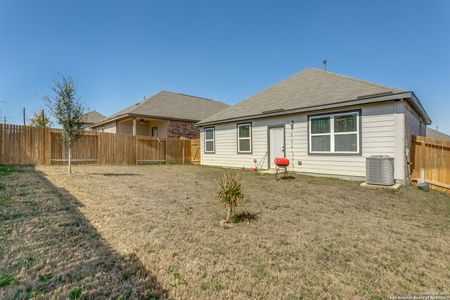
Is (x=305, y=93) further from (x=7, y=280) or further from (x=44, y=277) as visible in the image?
(x=7, y=280)

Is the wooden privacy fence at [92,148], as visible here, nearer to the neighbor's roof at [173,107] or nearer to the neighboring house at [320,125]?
the neighbor's roof at [173,107]

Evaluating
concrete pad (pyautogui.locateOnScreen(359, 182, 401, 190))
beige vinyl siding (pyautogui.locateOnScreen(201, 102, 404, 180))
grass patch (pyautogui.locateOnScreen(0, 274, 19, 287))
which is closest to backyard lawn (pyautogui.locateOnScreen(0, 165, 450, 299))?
grass patch (pyautogui.locateOnScreen(0, 274, 19, 287))

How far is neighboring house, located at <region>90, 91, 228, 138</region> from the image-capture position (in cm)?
1691

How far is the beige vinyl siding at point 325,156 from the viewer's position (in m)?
7.68

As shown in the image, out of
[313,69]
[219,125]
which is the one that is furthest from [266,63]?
[219,125]

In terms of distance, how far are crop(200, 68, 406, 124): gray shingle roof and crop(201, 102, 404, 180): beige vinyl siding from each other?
0.54 meters

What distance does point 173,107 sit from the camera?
63.3 feet

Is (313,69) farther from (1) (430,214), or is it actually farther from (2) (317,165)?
(1) (430,214)

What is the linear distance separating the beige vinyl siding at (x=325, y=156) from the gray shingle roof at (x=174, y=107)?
5.80m

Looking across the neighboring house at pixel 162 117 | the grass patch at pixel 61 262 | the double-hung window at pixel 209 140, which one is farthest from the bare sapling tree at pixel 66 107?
the double-hung window at pixel 209 140

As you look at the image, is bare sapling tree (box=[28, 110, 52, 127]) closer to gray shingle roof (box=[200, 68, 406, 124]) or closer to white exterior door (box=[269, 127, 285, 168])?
gray shingle roof (box=[200, 68, 406, 124])

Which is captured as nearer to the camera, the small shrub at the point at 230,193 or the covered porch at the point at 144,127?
the small shrub at the point at 230,193

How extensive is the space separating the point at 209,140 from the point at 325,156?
7518 millimetres

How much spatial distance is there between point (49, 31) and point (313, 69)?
1336 cm
